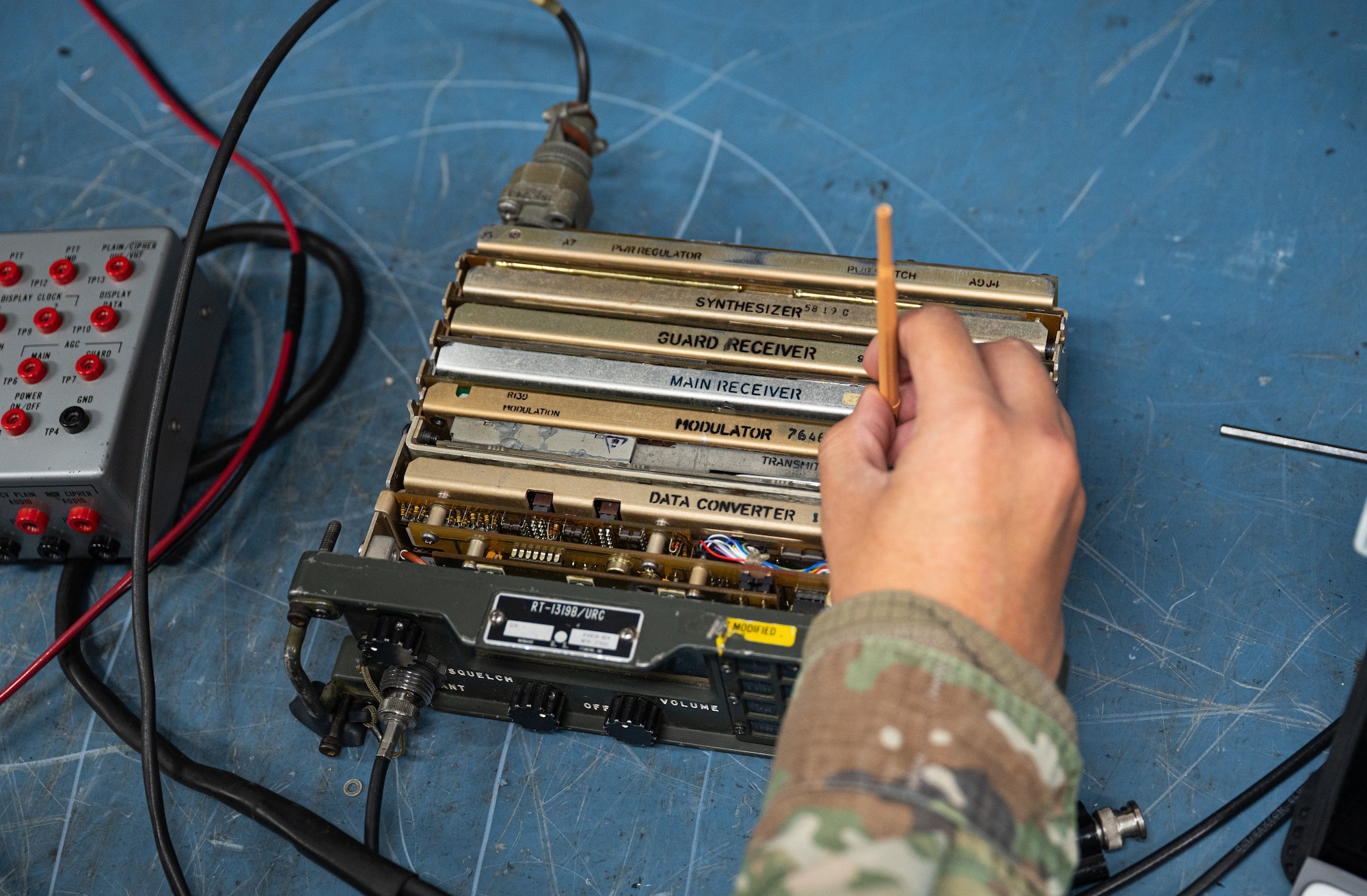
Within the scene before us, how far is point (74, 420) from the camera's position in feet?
6.20

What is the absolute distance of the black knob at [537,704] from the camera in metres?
1.72

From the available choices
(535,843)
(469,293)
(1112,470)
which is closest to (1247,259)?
(1112,470)

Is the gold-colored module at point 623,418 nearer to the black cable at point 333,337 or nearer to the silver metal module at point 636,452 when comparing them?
the silver metal module at point 636,452

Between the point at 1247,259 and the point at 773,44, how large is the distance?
1.18 m

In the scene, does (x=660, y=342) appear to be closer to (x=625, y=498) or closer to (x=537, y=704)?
(x=625, y=498)

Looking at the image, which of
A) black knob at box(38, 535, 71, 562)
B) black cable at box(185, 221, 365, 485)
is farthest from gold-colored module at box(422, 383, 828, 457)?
black knob at box(38, 535, 71, 562)

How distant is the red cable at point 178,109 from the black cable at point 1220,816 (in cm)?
193

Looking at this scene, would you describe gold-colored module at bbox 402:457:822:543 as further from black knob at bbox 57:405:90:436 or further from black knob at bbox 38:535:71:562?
black knob at bbox 38:535:71:562

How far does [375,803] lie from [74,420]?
33.0 inches

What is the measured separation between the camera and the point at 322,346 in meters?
2.33

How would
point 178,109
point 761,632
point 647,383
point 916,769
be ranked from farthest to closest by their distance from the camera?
1. point 178,109
2. point 647,383
3. point 761,632
4. point 916,769

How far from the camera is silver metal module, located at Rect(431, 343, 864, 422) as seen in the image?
71.2 inches

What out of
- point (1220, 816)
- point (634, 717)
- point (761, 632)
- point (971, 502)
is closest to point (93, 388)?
point (634, 717)

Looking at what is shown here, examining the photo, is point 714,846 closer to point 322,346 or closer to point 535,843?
point 535,843
